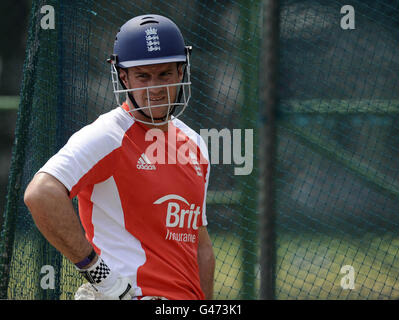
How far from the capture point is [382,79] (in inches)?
198

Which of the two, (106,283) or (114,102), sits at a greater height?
(114,102)

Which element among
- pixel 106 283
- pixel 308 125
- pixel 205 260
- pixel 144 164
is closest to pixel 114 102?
pixel 308 125

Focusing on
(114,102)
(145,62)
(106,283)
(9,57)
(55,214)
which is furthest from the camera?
(9,57)

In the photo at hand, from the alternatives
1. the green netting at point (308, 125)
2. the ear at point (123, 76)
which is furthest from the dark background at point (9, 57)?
the ear at point (123, 76)

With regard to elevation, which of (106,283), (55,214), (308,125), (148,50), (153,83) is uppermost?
(308,125)

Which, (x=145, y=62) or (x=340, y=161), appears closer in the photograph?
(x=145, y=62)

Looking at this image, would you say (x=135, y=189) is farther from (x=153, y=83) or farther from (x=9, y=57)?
(x=9, y=57)

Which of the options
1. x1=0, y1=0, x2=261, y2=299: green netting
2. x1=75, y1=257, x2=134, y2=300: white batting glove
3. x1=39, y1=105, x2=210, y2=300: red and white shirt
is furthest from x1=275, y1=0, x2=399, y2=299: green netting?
x1=75, y1=257, x2=134, y2=300: white batting glove

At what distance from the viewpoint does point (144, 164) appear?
2.89 metres

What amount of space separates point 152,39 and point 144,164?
1.95 ft

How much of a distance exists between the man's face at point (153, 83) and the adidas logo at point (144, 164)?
0.73 ft

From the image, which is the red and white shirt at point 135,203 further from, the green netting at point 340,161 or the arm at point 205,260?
the green netting at point 340,161

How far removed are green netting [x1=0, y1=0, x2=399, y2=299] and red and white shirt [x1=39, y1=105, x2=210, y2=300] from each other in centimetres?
196
